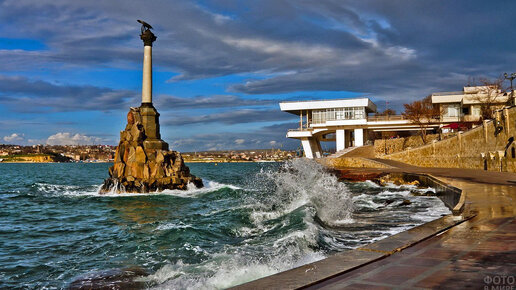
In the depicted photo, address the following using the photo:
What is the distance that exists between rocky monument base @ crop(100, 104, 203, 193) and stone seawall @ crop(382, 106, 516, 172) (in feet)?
67.4

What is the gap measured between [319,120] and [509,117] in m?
30.7

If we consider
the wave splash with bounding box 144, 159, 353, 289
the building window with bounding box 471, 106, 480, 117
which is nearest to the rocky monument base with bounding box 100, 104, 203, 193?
the wave splash with bounding box 144, 159, 353, 289

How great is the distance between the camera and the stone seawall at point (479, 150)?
2498 centimetres

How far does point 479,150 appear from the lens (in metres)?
29.9

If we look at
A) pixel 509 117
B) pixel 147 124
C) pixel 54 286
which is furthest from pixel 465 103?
pixel 54 286

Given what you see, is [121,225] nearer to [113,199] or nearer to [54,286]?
[54,286]

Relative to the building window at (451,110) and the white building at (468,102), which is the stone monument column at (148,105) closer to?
the white building at (468,102)

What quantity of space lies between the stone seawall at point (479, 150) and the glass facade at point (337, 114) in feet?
45.7

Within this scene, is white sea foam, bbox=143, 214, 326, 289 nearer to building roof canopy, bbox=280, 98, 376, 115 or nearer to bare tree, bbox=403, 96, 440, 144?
bare tree, bbox=403, 96, 440, 144

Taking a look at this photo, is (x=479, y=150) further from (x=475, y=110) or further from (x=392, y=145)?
(x=475, y=110)

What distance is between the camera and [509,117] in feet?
83.5

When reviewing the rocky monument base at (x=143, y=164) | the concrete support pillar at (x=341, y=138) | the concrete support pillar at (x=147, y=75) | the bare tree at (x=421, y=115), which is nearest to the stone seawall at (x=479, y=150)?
the bare tree at (x=421, y=115)

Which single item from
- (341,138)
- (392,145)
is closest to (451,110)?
(392,145)

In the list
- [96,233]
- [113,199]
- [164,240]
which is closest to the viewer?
[164,240]
